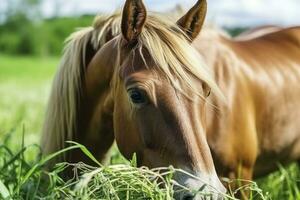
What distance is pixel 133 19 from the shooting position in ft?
9.62

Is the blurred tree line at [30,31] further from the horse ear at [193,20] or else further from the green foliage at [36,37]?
the horse ear at [193,20]

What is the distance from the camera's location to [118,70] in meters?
3.00

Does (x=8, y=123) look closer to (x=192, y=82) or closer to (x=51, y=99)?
(x=51, y=99)

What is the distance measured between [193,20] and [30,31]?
240 ft

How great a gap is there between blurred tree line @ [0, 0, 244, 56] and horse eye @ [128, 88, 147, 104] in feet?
216

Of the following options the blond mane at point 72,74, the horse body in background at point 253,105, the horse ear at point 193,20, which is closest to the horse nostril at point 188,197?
the blond mane at point 72,74

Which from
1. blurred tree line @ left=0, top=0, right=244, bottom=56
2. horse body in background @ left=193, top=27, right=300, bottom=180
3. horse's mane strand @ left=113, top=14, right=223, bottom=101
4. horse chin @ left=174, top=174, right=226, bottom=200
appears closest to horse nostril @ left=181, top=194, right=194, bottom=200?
horse chin @ left=174, top=174, right=226, bottom=200

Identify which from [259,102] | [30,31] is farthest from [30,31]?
[259,102]

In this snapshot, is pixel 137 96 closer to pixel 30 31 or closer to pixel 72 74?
pixel 72 74

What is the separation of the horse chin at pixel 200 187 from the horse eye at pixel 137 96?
18.4 inches

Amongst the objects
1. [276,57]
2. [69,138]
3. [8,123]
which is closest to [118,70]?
[69,138]

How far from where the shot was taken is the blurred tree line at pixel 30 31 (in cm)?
7125

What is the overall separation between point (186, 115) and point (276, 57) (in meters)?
2.18

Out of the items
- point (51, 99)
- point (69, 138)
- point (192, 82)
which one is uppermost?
point (192, 82)
